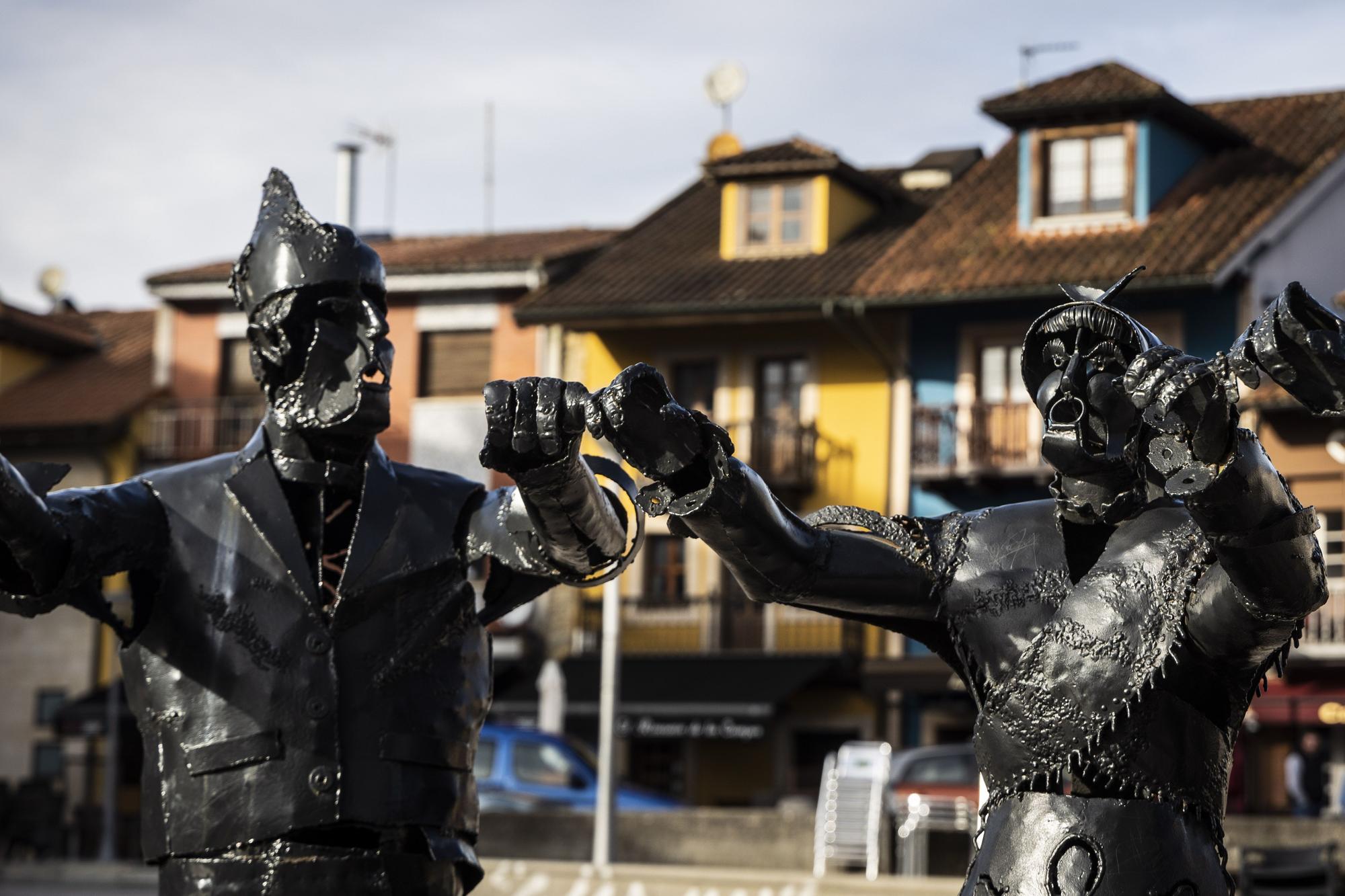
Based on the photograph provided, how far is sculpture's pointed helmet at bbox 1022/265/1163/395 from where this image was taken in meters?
4.68

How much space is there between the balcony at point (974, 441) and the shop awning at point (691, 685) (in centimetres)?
291

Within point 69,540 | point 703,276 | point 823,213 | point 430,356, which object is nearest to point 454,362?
point 430,356

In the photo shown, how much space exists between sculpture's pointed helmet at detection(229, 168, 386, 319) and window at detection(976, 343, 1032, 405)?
25.9 meters

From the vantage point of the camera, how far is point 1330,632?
Result: 29156mm

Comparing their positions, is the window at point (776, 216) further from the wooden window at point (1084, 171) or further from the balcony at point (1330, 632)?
the balcony at point (1330, 632)

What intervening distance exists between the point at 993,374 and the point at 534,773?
42.3ft

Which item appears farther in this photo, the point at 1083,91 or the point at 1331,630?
the point at 1083,91

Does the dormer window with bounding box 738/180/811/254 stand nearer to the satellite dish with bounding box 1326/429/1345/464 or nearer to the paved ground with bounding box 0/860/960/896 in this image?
the satellite dish with bounding box 1326/429/1345/464

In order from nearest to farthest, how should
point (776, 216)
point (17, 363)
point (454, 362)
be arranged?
1. point (776, 216)
2. point (454, 362)
3. point (17, 363)

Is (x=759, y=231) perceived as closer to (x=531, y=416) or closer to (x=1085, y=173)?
(x=1085, y=173)

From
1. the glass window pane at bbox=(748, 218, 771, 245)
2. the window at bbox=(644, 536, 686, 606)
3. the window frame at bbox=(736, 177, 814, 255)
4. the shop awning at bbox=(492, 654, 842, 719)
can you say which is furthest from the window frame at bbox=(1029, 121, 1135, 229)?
the window at bbox=(644, 536, 686, 606)

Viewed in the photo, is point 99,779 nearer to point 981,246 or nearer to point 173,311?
point 173,311

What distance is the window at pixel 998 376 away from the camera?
31.5 meters

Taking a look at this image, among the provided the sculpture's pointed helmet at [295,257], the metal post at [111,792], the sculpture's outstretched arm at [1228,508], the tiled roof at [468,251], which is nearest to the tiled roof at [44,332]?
the tiled roof at [468,251]
